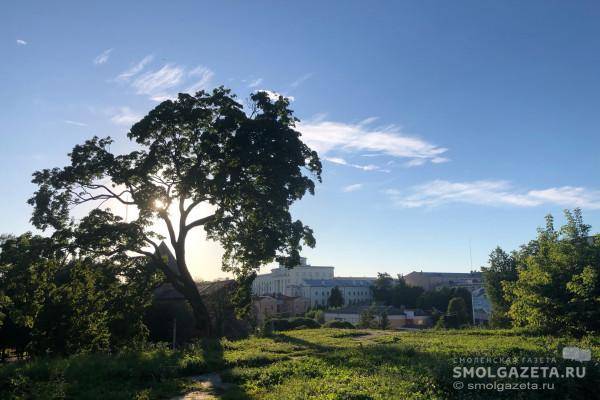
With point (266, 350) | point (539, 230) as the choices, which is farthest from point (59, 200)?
point (539, 230)

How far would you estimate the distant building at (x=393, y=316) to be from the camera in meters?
64.3

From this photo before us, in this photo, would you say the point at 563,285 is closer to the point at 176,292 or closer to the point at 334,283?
the point at 176,292

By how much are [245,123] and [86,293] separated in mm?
9387

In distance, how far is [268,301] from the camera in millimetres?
83438

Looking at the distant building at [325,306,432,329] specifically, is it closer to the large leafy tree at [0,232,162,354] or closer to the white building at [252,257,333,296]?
the large leafy tree at [0,232,162,354]

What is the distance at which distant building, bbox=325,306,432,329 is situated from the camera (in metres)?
64.3

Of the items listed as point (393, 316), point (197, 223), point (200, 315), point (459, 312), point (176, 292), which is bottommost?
point (393, 316)

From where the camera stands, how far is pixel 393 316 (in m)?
70.1

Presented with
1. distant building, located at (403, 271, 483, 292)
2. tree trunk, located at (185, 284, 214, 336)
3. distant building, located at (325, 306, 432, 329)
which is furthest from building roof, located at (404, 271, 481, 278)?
tree trunk, located at (185, 284, 214, 336)

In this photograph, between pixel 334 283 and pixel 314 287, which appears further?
pixel 334 283

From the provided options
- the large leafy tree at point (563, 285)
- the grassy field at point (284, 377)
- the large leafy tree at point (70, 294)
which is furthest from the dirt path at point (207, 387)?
the large leafy tree at point (563, 285)

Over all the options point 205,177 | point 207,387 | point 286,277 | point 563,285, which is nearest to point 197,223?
point 205,177

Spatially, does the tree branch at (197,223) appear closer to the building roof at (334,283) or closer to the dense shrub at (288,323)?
the dense shrub at (288,323)

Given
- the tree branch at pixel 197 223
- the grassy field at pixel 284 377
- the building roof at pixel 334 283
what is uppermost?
the tree branch at pixel 197 223
